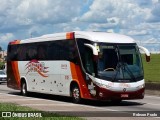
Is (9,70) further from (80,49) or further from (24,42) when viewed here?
(80,49)

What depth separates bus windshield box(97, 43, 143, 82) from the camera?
18531mm

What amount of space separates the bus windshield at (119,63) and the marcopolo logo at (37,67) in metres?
5.26

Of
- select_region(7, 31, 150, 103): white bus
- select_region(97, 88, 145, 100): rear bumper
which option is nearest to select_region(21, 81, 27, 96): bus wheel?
select_region(7, 31, 150, 103): white bus

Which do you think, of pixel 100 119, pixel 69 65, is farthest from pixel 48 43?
Result: pixel 100 119

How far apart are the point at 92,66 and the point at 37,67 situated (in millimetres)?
6075

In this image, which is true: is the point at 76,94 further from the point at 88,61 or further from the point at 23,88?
the point at 23,88

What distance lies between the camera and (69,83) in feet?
67.9

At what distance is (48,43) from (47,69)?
53.4 inches

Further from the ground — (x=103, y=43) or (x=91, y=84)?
(x=103, y=43)

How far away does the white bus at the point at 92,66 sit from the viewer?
60.8ft

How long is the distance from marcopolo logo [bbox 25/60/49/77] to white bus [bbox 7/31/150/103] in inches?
2.2

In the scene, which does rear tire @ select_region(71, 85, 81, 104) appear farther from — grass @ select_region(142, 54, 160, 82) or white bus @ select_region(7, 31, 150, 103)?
grass @ select_region(142, 54, 160, 82)

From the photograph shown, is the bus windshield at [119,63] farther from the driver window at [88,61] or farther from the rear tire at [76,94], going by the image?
the rear tire at [76,94]

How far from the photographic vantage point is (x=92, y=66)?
18.8 m
